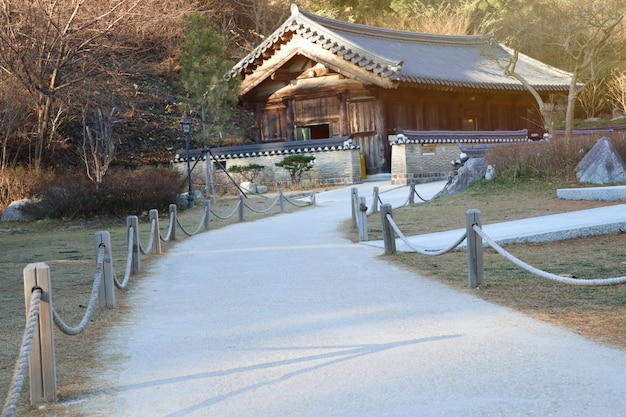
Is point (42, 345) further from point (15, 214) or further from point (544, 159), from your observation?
point (15, 214)

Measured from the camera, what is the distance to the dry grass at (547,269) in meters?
6.73

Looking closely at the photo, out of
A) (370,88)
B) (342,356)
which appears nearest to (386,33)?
(370,88)

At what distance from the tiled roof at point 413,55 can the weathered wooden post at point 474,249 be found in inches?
814

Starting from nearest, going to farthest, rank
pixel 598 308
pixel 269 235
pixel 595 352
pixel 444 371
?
1. pixel 444 371
2. pixel 595 352
3. pixel 598 308
4. pixel 269 235

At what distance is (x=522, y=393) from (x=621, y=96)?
3888 cm

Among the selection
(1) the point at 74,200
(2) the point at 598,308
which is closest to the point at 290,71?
(1) the point at 74,200

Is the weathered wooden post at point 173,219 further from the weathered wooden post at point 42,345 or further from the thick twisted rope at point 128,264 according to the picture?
the weathered wooden post at point 42,345

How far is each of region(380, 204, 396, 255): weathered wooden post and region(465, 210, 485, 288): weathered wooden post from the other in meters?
2.90

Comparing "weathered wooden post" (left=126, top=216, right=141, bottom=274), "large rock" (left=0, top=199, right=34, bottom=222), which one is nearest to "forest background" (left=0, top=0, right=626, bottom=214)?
"large rock" (left=0, top=199, right=34, bottom=222)

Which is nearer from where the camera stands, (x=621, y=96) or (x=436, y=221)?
(x=436, y=221)

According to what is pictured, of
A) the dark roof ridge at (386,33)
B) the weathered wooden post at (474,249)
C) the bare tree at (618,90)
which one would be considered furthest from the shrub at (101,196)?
the bare tree at (618,90)

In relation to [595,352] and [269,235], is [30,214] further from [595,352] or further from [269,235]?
[595,352]

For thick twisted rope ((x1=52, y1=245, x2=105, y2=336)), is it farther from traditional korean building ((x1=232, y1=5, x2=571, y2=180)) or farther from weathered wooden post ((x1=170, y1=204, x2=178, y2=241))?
traditional korean building ((x1=232, y1=5, x2=571, y2=180))

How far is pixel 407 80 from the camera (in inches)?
1168
